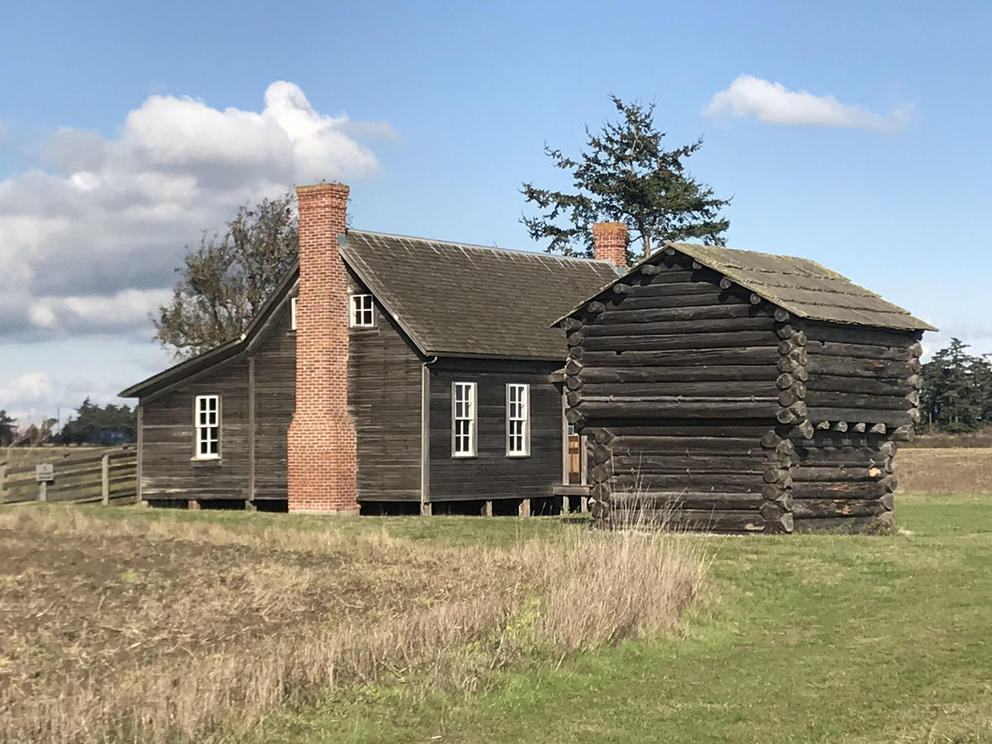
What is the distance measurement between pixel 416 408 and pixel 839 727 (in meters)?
24.1

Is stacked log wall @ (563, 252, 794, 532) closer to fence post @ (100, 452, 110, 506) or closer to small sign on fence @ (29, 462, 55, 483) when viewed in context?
fence post @ (100, 452, 110, 506)

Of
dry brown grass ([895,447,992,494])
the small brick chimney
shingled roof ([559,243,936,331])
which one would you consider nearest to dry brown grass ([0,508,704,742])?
shingled roof ([559,243,936,331])

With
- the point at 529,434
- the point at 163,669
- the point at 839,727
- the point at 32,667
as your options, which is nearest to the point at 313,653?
the point at 163,669

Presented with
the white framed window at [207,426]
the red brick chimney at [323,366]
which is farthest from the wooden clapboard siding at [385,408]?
the white framed window at [207,426]

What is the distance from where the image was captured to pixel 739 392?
1046 inches

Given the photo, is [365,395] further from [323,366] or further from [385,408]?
[323,366]

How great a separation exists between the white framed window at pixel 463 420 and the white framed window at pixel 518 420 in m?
1.26

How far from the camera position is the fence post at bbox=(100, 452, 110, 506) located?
138ft

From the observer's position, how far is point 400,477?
1410 inches

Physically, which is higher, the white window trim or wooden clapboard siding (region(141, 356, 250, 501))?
the white window trim

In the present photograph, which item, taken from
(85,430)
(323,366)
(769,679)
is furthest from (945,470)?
(85,430)

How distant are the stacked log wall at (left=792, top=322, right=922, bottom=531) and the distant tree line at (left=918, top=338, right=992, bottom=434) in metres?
64.7

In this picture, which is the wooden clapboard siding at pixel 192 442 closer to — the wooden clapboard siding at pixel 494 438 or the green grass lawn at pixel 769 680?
the wooden clapboard siding at pixel 494 438

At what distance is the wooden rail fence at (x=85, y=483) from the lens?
42125 mm
